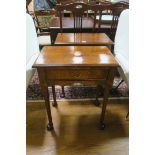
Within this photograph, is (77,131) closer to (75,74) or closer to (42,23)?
(75,74)

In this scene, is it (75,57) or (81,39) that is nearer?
(75,57)

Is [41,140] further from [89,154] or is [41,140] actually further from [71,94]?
[71,94]

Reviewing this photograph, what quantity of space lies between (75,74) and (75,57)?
128 millimetres

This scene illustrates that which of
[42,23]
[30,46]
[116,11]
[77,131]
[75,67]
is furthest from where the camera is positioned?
[42,23]

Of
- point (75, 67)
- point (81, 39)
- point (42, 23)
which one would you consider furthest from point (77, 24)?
point (42, 23)

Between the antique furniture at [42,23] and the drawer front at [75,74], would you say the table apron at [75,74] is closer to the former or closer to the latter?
the drawer front at [75,74]

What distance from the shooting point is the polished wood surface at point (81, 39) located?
2100 mm

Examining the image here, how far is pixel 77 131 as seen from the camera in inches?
74.7

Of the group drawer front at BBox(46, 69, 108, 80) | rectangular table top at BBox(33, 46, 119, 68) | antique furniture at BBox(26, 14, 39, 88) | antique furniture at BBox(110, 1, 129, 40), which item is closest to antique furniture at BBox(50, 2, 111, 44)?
antique furniture at BBox(110, 1, 129, 40)

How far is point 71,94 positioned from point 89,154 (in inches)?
37.3

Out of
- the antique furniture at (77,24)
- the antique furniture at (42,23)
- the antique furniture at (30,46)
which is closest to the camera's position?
the antique furniture at (30,46)

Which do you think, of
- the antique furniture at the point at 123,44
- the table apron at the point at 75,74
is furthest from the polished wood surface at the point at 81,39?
the table apron at the point at 75,74

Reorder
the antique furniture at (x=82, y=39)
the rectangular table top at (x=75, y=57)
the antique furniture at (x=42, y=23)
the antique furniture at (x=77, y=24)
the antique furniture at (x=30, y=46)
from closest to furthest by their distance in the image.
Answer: the rectangular table top at (x=75, y=57) → the antique furniture at (x=30, y=46) → the antique furniture at (x=82, y=39) → the antique furniture at (x=77, y=24) → the antique furniture at (x=42, y=23)
